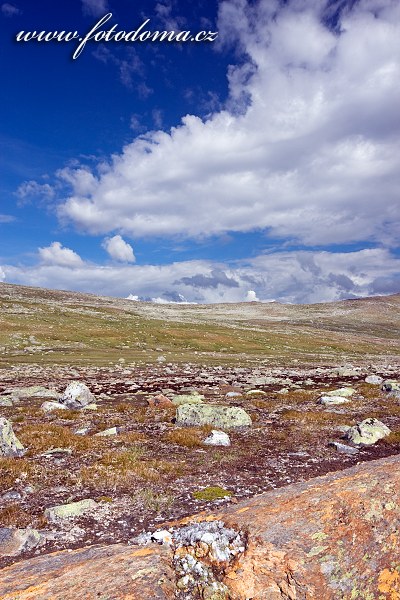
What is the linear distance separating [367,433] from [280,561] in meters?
17.0

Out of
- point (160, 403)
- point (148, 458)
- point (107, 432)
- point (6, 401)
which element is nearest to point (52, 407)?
point (6, 401)

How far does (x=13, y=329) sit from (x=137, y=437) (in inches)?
3298

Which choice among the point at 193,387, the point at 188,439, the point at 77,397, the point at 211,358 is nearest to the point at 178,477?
the point at 188,439

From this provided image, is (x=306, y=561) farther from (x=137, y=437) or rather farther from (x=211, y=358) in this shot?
(x=211, y=358)

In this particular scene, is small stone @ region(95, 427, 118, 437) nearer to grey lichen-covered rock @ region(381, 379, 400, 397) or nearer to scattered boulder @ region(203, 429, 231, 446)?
scattered boulder @ region(203, 429, 231, 446)

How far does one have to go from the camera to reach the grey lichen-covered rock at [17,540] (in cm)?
984

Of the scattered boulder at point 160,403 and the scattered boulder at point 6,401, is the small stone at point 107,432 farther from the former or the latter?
the scattered boulder at point 6,401

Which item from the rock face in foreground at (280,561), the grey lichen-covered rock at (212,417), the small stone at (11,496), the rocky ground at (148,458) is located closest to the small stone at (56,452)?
the rocky ground at (148,458)

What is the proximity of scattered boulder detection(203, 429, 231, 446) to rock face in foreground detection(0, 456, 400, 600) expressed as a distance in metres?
13.5

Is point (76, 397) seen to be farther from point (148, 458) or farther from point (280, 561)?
point (280, 561)

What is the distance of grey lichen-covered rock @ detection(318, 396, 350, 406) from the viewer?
31797mm

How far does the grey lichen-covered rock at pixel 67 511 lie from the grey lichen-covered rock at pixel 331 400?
2377cm

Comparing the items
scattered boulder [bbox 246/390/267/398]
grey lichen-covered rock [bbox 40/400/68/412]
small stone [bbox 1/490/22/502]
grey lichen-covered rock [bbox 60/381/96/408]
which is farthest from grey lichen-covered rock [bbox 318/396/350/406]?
small stone [bbox 1/490/22/502]

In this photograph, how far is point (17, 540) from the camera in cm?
1013
